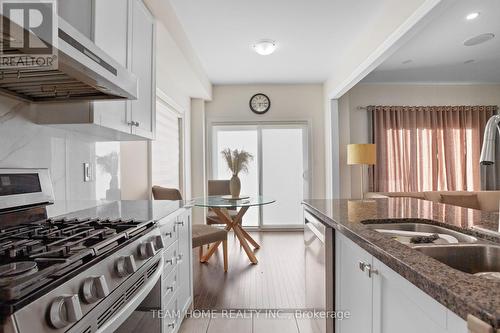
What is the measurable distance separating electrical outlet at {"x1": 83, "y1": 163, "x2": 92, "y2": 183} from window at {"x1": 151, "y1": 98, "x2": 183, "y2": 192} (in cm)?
143

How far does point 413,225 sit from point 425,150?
4.15 m

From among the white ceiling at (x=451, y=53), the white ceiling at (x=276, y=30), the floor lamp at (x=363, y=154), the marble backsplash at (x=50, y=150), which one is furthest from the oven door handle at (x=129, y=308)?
the floor lamp at (x=363, y=154)

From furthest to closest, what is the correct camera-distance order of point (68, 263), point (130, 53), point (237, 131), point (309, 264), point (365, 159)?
point (237, 131) < point (365, 159) < point (309, 264) < point (130, 53) < point (68, 263)

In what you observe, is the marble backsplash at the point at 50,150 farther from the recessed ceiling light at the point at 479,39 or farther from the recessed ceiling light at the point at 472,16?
the recessed ceiling light at the point at 479,39

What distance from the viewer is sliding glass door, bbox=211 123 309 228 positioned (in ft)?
17.4

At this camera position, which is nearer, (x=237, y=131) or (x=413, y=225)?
(x=413, y=225)

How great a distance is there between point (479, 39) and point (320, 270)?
3.45 m

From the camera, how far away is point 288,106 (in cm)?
527

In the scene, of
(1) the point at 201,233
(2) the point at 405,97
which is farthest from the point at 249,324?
(2) the point at 405,97

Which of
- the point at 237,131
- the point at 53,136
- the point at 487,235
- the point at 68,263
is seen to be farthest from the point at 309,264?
the point at 237,131

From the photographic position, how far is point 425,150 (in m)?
5.02

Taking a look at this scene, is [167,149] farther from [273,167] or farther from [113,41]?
[113,41]

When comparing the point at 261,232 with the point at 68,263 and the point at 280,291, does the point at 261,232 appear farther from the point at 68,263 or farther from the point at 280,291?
the point at 68,263

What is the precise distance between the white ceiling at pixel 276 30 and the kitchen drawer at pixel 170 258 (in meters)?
2.11
